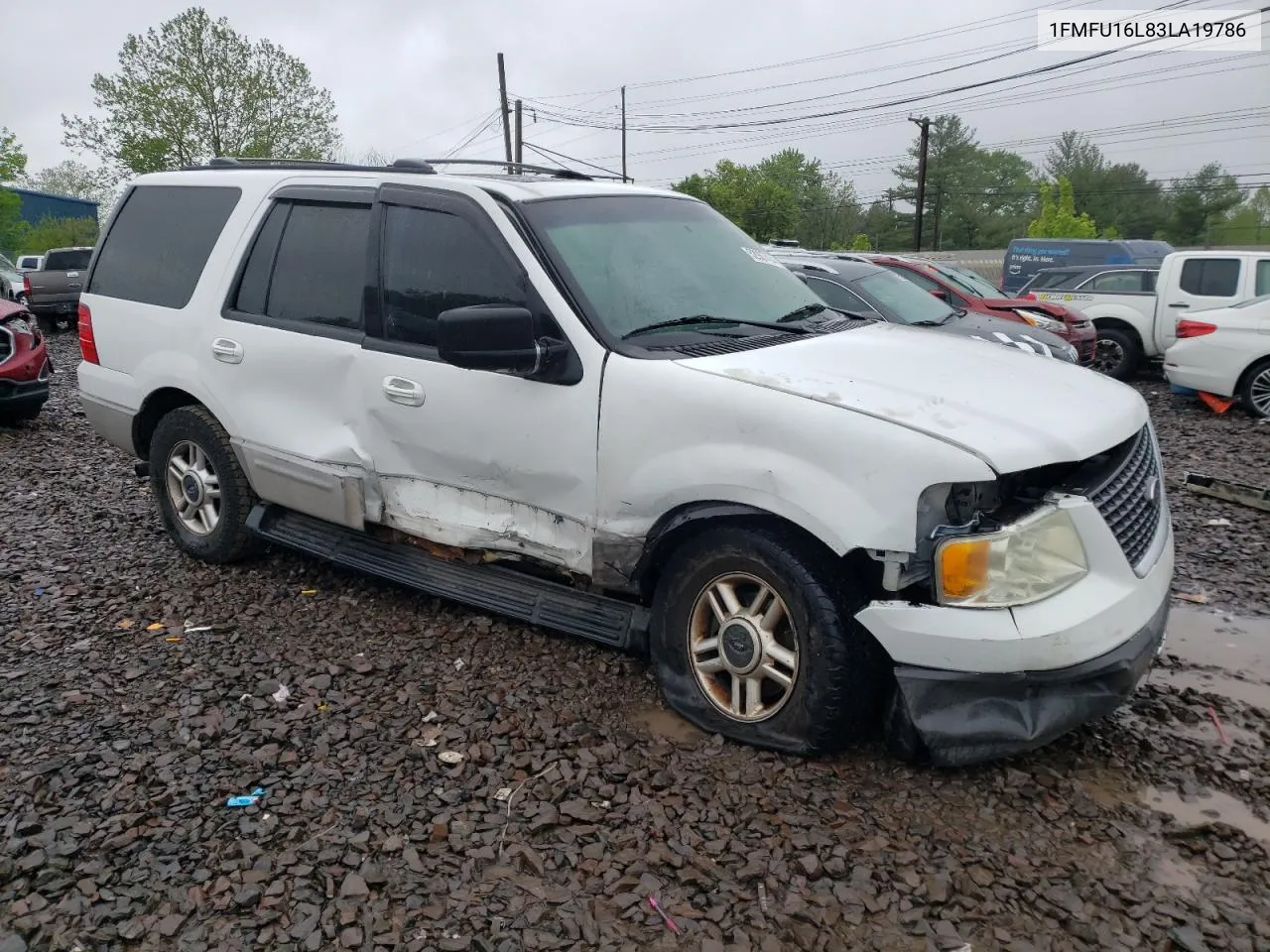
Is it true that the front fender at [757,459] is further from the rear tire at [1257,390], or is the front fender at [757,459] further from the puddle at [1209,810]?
the rear tire at [1257,390]

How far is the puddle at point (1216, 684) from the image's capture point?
12.7ft

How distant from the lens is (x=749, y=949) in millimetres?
2562

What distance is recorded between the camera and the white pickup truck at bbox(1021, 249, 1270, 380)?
12.7 meters

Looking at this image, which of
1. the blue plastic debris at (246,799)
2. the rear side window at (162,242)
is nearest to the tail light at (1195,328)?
the rear side window at (162,242)

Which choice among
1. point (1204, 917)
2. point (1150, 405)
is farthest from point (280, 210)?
point (1150, 405)

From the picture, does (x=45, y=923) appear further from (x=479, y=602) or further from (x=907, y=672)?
(x=907, y=672)

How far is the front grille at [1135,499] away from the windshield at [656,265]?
1.26 meters

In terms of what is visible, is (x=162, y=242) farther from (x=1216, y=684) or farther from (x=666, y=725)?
(x=1216, y=684)

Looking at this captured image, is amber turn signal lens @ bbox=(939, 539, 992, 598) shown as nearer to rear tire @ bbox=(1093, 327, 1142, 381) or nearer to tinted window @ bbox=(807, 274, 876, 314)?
tinted window @ bbox=(807, 274, 876, 314)

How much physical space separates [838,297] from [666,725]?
254 inches

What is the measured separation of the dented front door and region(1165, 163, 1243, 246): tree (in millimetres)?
72568

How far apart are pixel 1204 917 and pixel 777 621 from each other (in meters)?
1.41

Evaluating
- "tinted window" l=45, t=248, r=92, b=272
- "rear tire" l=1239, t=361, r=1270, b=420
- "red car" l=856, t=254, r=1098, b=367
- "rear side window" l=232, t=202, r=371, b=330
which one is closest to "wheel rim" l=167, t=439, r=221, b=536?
"rear side window" l=232, t=202, r=371, b=330

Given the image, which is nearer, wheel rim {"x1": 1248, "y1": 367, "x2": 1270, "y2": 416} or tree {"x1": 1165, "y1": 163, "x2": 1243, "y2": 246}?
wheel rim {"x1": 1248, "y1": 367, "x2": 1270, "y2": 416}
